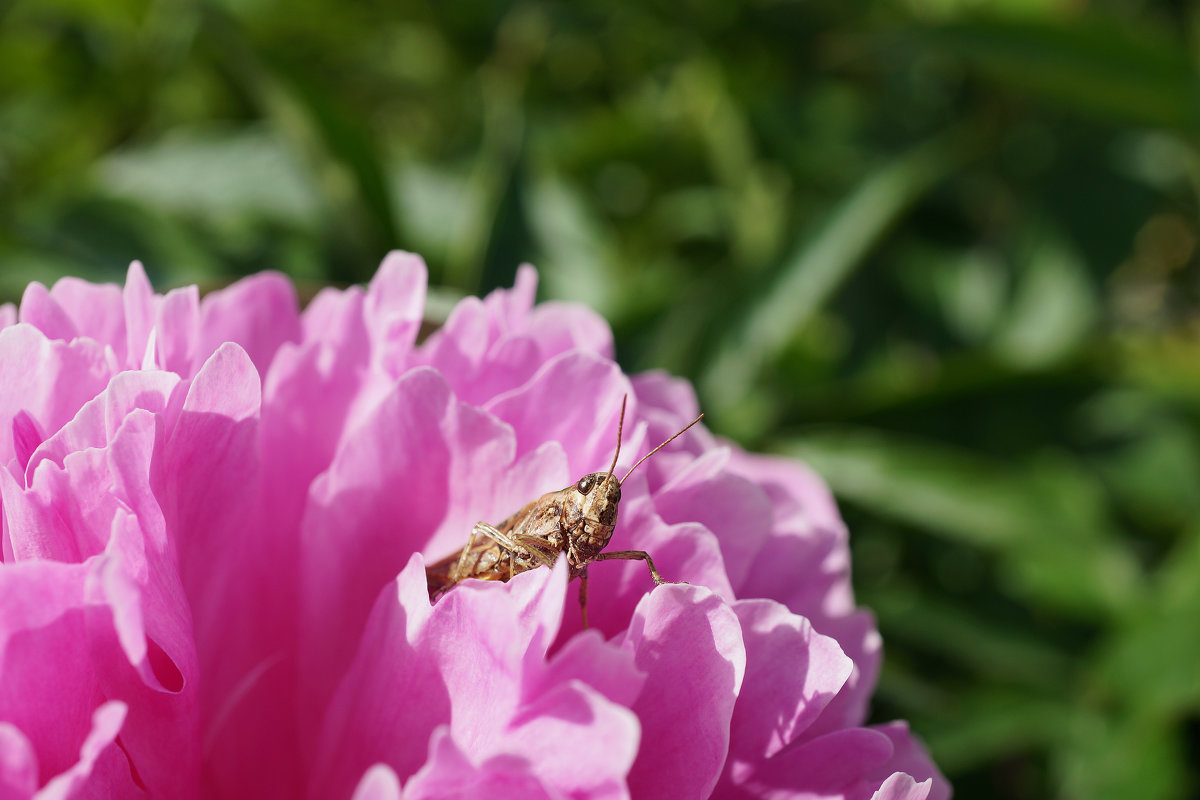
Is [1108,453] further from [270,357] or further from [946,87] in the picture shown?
[270,357]

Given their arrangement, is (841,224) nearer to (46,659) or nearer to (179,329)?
(179,329)

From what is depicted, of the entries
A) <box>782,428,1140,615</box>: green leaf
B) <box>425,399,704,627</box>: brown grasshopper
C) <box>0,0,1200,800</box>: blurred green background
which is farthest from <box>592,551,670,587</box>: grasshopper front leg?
<box>782,428,1140,615</box>: green leaf

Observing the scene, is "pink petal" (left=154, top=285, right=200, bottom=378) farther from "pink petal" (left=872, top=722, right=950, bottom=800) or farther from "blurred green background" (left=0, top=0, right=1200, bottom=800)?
"pink petal" (left=872, top=722, right=950, bottom=800)

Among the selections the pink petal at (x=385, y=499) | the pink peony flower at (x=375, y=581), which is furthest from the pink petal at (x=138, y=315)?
the pink petal at (x=385, y=499)

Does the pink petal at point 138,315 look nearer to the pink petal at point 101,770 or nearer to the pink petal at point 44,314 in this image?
the pink petal at point 44,314

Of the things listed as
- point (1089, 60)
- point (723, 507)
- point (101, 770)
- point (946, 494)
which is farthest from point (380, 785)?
point (1089, 60)

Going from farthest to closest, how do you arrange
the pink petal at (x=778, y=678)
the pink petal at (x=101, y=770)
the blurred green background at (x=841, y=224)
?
the blurred green background at (x=841, y=224)
the pink petal at (x=778, y=678)
the pink petal at (x=101, y=770)

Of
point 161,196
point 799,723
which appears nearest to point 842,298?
point 161,196
